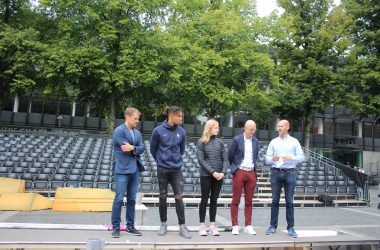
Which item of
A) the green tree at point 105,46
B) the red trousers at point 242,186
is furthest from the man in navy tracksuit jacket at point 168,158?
the green tree at point 105,46

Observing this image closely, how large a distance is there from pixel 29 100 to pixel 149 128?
10.4 metres

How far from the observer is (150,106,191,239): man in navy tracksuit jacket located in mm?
5570

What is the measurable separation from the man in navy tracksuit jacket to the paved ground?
0.43 meters

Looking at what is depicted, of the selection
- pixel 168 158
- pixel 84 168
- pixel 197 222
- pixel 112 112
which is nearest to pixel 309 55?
pixel 112 112

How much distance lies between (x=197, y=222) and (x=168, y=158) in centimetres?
474

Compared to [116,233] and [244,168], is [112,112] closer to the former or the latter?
[244,168]

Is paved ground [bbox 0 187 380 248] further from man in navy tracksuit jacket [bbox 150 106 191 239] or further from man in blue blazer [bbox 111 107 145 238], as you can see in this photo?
man in navy tracksuit jacket [bbox 150 106 191 239]

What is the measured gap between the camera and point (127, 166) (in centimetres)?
548

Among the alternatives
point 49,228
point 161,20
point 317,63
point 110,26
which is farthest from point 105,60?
point 49,228

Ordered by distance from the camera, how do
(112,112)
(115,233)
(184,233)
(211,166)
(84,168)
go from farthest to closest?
(112,112), (84,168), (211,166), (184,233), (115,233)

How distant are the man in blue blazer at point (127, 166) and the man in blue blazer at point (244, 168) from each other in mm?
1617

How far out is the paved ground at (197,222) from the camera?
5.18m

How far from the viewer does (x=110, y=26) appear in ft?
66.9

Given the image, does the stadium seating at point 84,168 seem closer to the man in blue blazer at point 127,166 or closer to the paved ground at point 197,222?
the paved ground at point 197,222
